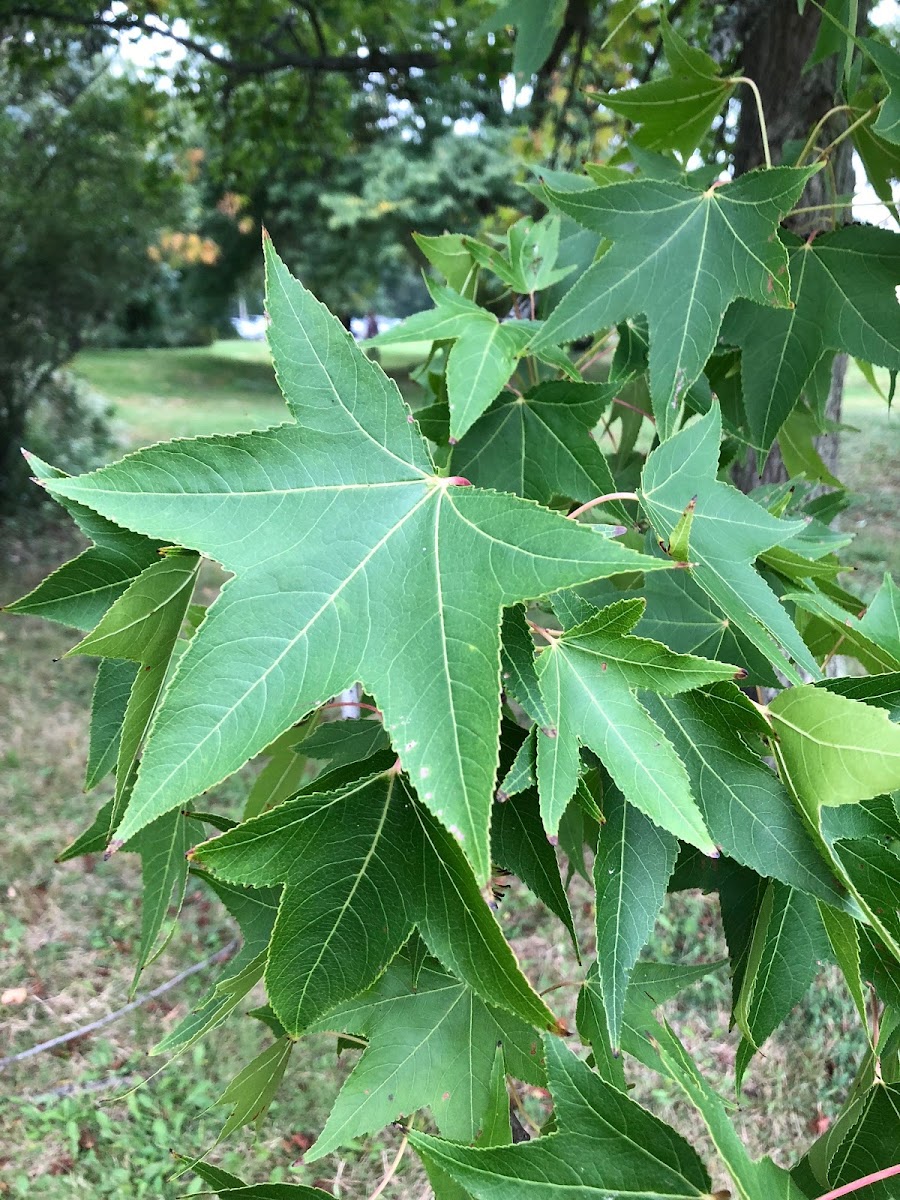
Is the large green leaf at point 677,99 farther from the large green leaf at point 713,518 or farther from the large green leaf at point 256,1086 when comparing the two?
the large green leaf at point 256,1086

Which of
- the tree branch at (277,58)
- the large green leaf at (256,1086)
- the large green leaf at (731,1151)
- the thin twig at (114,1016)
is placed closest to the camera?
the large green leaf at (731,1151)

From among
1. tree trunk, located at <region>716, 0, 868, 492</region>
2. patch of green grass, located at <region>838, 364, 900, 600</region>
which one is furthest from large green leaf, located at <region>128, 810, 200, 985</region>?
patch of green grass, located at <region>838, 364, 900, 600</region>

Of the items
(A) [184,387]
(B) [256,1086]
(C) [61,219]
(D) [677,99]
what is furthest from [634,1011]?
(A) [184,387]

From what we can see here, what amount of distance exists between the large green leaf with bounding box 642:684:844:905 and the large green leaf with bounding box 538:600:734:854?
3.4 inches

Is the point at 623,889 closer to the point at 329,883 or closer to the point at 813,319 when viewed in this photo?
the point at 329,883

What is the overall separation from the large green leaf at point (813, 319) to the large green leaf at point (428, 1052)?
0.75m

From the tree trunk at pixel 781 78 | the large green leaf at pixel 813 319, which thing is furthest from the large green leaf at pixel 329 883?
the tree trunk at pixel 781 78

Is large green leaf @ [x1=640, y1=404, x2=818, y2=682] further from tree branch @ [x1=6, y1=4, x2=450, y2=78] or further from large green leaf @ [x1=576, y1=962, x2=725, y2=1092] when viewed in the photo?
tree branch @ [x1=6, y1=4, x2=450, y2=78]

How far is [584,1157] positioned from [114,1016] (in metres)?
2.39

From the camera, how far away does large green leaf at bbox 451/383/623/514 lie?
933 mm

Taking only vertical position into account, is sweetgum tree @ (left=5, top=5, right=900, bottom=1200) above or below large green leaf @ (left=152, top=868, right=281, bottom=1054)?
above

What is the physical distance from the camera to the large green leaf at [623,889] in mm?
629

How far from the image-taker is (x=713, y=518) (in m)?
0.73

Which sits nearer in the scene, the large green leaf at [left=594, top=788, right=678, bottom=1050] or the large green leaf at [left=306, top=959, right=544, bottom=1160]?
the large green leaf at [left=594, top=788, right=678, bottom=1050]
